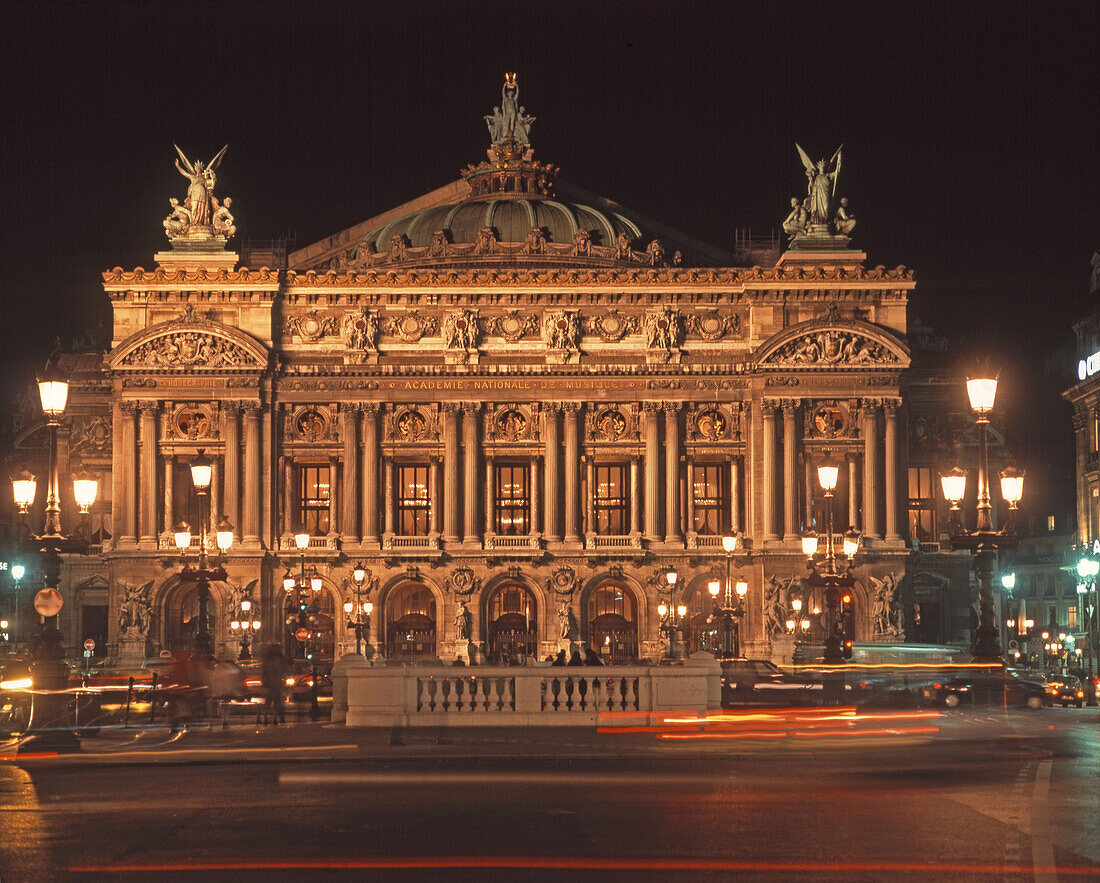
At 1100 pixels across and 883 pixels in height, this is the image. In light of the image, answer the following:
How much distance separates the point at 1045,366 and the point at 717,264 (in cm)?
2816

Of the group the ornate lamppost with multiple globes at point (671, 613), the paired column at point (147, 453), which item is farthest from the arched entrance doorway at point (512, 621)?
the paired column at point (147, 453)

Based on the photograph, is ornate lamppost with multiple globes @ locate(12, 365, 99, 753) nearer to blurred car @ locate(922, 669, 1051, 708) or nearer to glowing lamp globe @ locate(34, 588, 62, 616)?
glowing lamp globe @ locate(34, 588, 62, 616)

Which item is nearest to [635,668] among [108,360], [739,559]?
[739,559]

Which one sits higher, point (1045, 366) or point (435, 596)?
point (1045, 366)

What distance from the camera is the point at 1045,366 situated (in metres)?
125

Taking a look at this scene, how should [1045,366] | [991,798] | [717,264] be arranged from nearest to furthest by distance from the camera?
[991,798] → [717,264] → [1045,366]

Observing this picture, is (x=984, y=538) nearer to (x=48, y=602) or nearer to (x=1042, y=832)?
(x=1042, y=832)

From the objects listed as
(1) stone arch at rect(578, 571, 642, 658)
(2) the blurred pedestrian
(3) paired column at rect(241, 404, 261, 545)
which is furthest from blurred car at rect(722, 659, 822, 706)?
(3) paired column at rect(241, 404, 261, 545)

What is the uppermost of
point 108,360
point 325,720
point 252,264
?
point 252,264

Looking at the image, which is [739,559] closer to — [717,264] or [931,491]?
[931,491]

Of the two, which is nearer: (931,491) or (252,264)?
(931,491)

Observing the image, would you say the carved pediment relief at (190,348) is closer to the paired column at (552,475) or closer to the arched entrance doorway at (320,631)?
the arched entrance doorway at (320,631)

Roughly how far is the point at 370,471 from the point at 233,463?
6965mm

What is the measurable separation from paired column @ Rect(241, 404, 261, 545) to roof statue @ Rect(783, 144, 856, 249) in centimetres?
2965
